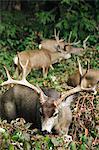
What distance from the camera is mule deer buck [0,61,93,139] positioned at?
739 cm

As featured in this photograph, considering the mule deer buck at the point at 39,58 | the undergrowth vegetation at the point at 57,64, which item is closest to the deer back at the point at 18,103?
the undergrowth vegetation at the point at 57,64

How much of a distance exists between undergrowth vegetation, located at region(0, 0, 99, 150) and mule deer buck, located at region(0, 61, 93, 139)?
0.20 metres

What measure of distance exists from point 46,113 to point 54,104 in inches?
6.6

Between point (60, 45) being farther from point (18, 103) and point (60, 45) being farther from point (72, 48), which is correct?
point (18, 103)

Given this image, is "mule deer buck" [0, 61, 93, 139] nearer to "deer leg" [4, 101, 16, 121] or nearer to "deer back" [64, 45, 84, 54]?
"deer leg" [4, 101, 16, 121]

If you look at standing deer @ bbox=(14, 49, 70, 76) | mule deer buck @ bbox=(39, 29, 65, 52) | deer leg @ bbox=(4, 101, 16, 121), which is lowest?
deer leg @ bbox=(4, 101, 16, 121)

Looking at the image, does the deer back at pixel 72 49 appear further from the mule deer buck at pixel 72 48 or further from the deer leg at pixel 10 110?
the deer leg at pixel 10 110

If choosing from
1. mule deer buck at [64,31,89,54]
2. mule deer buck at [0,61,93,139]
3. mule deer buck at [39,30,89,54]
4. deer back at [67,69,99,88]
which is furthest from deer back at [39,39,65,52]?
mule deer buck at [0,61,93,139]

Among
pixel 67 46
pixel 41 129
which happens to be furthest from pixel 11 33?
pixel 41 129

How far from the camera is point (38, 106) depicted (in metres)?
7.76

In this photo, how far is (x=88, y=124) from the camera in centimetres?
809

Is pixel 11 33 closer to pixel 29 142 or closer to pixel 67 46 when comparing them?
pixel 67 46

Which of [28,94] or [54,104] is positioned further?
[28,94]

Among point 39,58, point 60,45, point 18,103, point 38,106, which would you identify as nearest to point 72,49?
point 60,45
